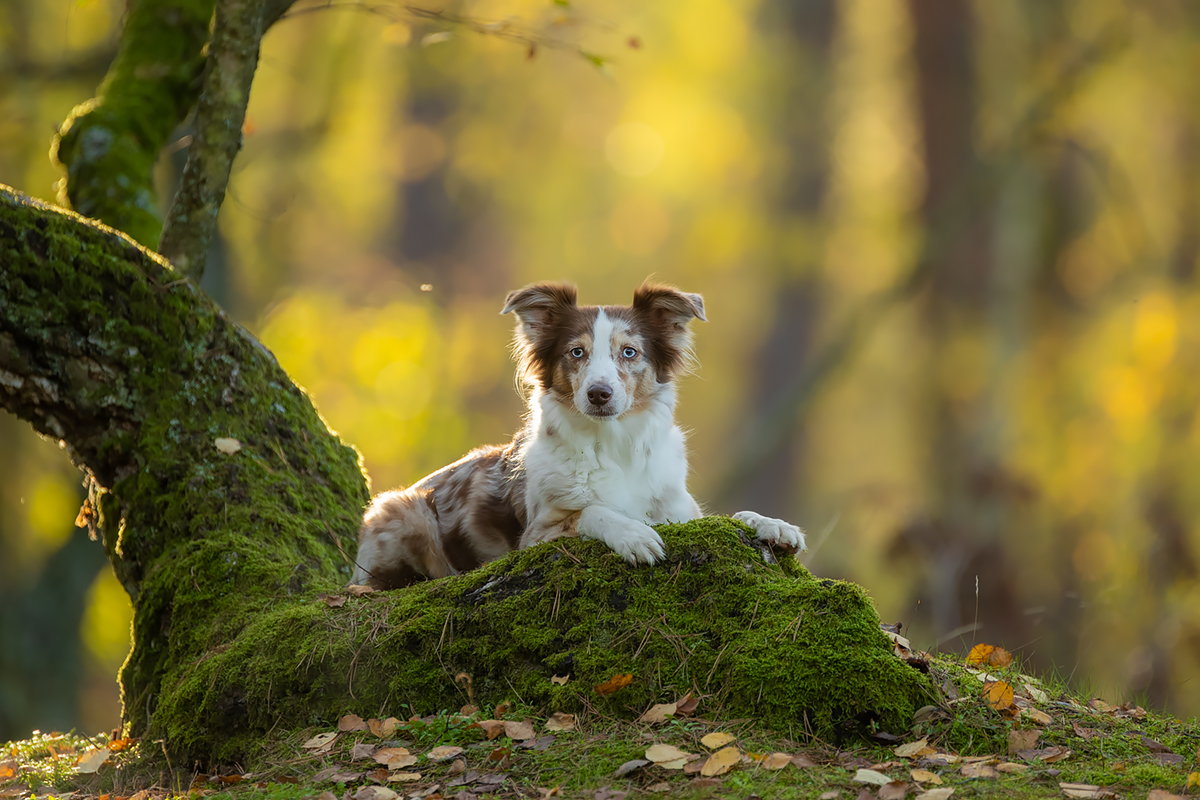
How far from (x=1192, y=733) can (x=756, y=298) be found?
26657mm

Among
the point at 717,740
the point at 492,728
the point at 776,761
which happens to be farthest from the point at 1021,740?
the point at 492,728

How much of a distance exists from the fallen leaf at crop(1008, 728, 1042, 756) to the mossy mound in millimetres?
339

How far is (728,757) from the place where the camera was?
3350mm

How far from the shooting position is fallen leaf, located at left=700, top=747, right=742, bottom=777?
330 centimetres

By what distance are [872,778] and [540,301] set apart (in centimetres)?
329

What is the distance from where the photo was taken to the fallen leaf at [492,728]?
3.77m

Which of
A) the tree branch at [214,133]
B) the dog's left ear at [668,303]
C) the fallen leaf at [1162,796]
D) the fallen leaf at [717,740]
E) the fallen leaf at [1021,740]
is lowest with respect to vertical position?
the fallen leaf at [1162,796]

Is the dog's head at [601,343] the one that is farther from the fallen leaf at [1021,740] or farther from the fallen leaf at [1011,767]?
the fallen leaf at [1011,767]

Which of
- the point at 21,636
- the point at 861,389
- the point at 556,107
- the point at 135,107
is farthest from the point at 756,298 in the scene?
the point at 135,107

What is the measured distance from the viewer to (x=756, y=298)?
30188mm

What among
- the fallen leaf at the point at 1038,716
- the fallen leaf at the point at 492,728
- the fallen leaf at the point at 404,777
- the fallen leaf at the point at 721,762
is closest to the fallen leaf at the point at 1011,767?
the fallen leaf at the point at 1038,716

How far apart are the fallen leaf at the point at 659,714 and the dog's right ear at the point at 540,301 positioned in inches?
103

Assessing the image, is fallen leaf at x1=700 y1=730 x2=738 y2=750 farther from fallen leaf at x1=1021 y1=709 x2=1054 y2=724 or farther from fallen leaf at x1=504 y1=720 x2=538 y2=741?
fallen leaf at x1=1021 y1=709 x2=1054 y2=724

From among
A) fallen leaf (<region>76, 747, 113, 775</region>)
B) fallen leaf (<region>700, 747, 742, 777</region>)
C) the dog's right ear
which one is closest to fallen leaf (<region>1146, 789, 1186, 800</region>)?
fallen leaf (<region>700, 747, 742, 777</region>)
